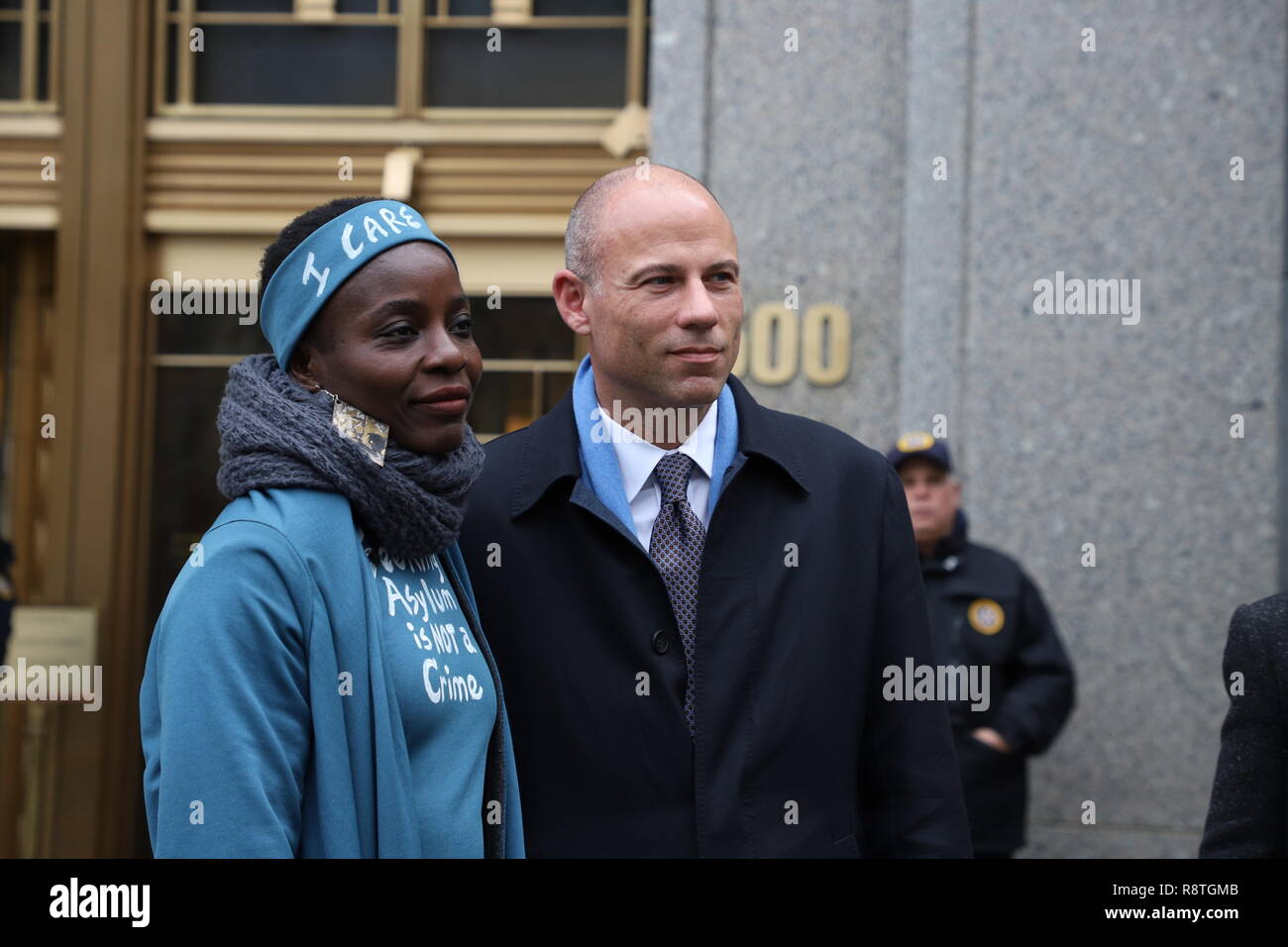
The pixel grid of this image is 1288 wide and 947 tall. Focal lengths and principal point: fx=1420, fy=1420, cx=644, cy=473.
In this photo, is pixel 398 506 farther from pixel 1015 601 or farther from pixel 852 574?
pixel 1015 601

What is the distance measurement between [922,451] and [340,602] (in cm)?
343

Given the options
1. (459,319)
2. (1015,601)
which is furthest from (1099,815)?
(459,319)

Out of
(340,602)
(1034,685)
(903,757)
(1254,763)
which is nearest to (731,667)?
(903,757)

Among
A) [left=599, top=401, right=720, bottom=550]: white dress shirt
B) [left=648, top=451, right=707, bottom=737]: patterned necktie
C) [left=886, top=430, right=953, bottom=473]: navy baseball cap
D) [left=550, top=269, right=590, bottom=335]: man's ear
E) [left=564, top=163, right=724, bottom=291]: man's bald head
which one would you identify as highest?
[left=564, top=163, right=724, bottom=291]: man's bald head

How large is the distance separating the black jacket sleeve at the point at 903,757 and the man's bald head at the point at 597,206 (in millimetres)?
723

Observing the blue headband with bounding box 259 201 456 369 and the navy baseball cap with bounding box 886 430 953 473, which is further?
the navy baseball cap with bounding box 886 430 953 473

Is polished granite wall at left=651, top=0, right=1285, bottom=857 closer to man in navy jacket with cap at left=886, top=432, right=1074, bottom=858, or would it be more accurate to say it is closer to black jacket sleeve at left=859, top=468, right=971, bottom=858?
man in navy jacket with cap at left=886, top=432, right=1074, bottom=858

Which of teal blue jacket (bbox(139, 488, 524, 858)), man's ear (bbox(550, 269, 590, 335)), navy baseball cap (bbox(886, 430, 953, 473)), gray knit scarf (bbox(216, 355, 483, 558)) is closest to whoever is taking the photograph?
teal blue jacket (bbox(139, 488, 524, 858))

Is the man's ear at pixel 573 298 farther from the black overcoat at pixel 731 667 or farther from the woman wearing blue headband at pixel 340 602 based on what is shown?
the woman wearing blue headband at pixel 340 602

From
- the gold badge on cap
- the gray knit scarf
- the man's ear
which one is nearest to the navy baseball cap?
the gold badge on cap

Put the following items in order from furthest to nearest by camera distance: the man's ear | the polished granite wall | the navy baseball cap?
the polished granite wall, the navy baseball cap, the man's ear

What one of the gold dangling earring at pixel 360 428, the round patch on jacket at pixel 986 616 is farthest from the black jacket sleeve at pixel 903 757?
the round patch on jacket at pixel 986 616

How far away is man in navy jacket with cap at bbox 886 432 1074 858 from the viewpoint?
192 inches

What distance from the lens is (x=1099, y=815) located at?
5.45m
